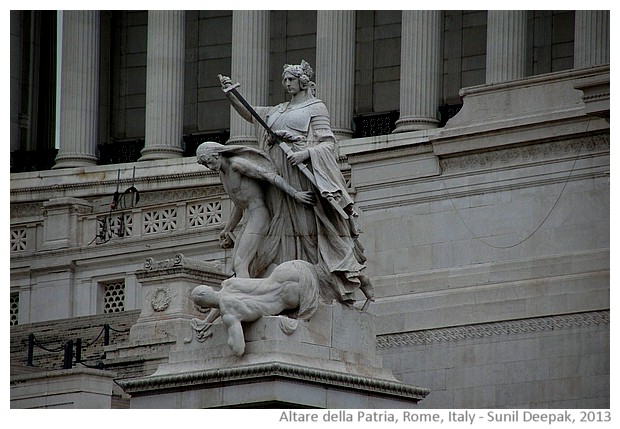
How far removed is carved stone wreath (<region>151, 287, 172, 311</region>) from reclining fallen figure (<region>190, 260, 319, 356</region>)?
1506cm

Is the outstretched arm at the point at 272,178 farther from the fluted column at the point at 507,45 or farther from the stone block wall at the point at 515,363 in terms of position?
the fluted column at the point at 507,45

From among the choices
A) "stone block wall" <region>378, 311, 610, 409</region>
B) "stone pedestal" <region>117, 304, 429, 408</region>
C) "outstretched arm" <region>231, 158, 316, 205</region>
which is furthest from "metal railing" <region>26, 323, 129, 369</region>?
"stone pedestal" <region>117, 304, 429, 408</region>

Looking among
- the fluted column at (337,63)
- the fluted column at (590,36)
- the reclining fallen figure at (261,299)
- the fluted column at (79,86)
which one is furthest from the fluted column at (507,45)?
the reclining fallen figure at (261,299)

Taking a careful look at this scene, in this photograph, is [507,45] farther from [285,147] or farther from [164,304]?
[285,147]

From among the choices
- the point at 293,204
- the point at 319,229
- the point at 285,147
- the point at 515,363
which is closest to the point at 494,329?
the point at 515,363

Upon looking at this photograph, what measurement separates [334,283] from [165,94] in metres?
48.6

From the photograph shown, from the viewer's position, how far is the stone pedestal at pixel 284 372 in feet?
123

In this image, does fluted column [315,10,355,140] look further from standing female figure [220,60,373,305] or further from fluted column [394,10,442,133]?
standing female figure [220,60,373,305]

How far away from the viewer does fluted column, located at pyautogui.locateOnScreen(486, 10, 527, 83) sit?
80.9 meters

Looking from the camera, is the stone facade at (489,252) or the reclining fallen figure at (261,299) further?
the stone facade at (489,252)

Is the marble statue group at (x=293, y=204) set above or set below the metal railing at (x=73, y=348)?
below

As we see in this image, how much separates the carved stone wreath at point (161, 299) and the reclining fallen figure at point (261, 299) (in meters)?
15.1

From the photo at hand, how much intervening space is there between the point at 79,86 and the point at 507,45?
51.6 ft

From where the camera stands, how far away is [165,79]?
87.6 m
